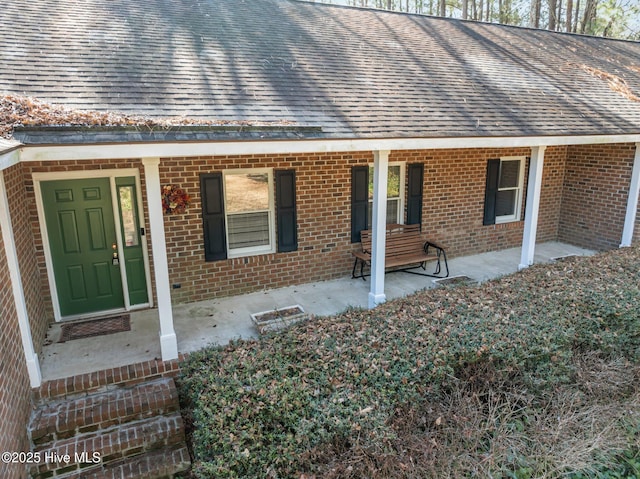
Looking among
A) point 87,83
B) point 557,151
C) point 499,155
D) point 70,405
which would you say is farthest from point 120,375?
point 557,151

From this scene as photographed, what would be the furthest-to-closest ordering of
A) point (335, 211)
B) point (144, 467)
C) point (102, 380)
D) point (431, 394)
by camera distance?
point (335, 211), point (102, 380), point (431, 394), point (144, 467)

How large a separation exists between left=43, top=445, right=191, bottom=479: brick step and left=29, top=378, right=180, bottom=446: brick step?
0.38 m

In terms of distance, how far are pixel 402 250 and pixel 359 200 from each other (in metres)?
1.21

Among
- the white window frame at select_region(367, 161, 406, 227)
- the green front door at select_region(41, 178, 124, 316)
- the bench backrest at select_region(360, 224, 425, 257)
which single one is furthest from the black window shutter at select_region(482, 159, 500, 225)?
the green front door at select_region(41, 178, 124, 316)

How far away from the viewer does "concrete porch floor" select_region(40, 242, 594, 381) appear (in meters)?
5.08

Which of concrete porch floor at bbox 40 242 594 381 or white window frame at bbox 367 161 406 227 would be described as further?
white window frame at bbox 367 161 406 227

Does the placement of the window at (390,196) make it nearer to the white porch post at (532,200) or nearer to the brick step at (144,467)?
the white porch post at (532,200)

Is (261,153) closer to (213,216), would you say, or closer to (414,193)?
(213,216)

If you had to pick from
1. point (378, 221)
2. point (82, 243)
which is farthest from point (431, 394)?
point (82, 243)

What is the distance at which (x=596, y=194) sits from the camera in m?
9.55

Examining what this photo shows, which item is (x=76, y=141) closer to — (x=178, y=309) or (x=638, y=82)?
(x=178, y=309)

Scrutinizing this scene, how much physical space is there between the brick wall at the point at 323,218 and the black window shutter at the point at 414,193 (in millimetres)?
143

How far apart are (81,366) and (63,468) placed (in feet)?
3.88

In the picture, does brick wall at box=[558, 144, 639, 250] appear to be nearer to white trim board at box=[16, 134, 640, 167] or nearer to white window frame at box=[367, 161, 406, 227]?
white trim board at box=[16, 134, 640, 167]
